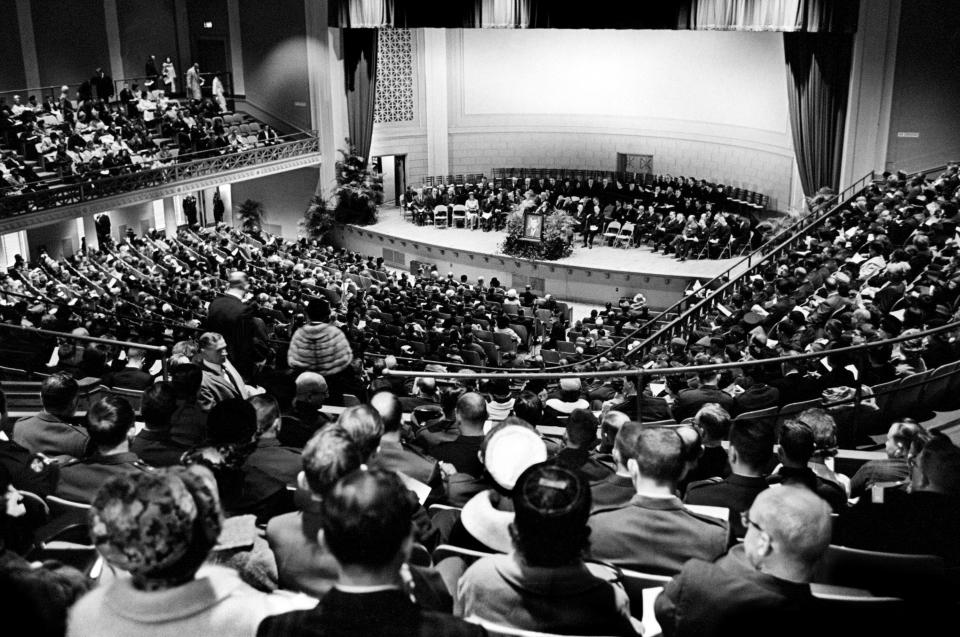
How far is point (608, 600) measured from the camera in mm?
2459

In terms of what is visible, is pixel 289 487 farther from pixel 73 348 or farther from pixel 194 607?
pixel 73 348

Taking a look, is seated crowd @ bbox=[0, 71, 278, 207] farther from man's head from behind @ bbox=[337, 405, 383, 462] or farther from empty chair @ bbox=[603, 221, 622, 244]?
man's head from behind @ bbox=[337, 405, 383, 462]

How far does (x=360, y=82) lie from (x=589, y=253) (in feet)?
25.6

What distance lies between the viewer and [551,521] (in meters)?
2.38

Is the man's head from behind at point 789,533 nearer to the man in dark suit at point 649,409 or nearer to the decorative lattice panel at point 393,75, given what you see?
the man in dark suit at point 649,409

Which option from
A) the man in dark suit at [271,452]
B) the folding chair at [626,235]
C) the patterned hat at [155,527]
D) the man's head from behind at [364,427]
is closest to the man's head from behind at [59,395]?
the man in dark suit at [271,452]

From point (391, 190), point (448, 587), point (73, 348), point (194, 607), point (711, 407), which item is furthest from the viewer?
point (391, 190)

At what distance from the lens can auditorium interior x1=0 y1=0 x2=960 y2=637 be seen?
2.45 metres

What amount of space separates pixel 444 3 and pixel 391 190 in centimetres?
660

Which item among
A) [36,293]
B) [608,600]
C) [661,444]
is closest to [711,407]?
[661,444]

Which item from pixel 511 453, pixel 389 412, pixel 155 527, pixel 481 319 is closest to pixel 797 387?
pixel 389 412

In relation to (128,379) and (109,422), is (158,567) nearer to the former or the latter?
(109,422)

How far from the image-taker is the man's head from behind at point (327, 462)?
2.85 metres

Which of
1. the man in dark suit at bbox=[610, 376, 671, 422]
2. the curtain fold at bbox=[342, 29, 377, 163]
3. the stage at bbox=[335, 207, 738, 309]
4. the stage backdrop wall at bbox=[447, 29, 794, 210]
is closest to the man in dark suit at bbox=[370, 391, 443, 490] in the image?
the man in dark suit at bbox=[610, 376, 671, 422]
